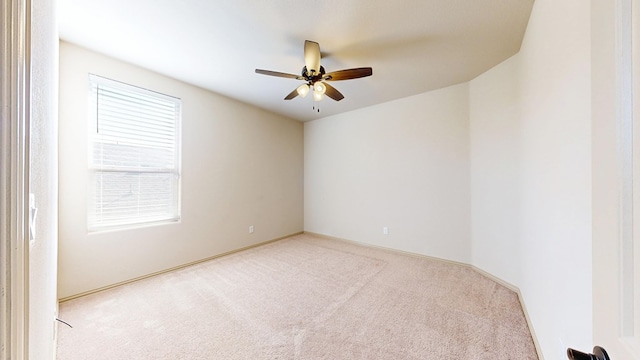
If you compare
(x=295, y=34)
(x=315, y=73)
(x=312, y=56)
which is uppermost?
(x=295, y=34)

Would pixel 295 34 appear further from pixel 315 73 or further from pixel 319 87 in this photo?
pixel 319 87

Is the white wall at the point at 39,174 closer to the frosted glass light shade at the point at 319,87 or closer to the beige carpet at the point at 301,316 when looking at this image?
the beige carpet at the point at 301,316

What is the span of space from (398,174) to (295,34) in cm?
254

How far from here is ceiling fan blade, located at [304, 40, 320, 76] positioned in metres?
2.07

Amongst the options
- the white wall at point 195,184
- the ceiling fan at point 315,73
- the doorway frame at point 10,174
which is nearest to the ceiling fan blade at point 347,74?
the ceiling fan at point 315,73

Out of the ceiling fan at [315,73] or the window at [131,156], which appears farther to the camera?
the window at [131,156]

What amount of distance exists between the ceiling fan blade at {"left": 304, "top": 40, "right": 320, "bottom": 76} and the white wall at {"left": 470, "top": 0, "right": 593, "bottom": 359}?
1616 mm

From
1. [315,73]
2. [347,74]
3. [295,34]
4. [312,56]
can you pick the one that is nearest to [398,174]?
[347,74]

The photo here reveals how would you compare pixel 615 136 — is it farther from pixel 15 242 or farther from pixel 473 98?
pixel 473 98

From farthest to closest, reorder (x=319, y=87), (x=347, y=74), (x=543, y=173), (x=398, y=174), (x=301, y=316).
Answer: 1. (x=398, y=174)
2. (x=319, y=87)
3. (x=347, y=74)
4. (x=301, y=316)
5. (x=543, y=173)

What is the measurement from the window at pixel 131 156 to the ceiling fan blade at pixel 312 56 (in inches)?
79.3

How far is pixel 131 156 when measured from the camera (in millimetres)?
2639

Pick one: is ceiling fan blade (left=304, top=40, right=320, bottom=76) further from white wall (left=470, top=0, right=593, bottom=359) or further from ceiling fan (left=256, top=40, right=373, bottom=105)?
white wall (left=470, top=0, right=593, bottom=359)

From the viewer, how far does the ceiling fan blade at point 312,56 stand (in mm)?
2070
